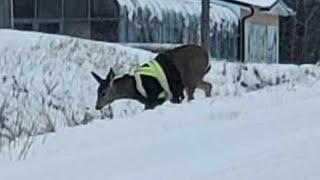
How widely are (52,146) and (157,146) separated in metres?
0.66

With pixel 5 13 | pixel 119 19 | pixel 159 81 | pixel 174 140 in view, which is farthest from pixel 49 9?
pixel 174 140

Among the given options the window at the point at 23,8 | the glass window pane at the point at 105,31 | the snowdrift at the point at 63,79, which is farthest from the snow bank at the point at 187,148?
the window at the point at 23,8

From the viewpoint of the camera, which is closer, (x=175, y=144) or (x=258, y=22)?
(x=175, y=144)

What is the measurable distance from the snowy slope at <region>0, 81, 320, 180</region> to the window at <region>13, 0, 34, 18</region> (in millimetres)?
20980

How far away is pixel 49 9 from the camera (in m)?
29.0

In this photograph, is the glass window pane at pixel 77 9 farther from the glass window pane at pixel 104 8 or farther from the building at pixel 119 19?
the glass window pane at pixel 104 8

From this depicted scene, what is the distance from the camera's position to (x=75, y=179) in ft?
17.3

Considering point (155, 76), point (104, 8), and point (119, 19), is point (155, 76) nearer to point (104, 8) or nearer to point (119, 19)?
point (119, 19)

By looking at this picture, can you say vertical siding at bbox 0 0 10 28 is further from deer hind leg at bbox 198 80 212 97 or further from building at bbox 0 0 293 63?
deer hind leg at bbox 198 80 212 97

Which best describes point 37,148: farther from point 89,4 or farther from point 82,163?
point 89,4

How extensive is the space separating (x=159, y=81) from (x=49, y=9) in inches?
726

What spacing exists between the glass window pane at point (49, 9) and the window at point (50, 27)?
248 mm

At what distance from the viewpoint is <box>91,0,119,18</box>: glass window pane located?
28.3 meters

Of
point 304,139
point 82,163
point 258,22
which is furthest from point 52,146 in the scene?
point 258,22
